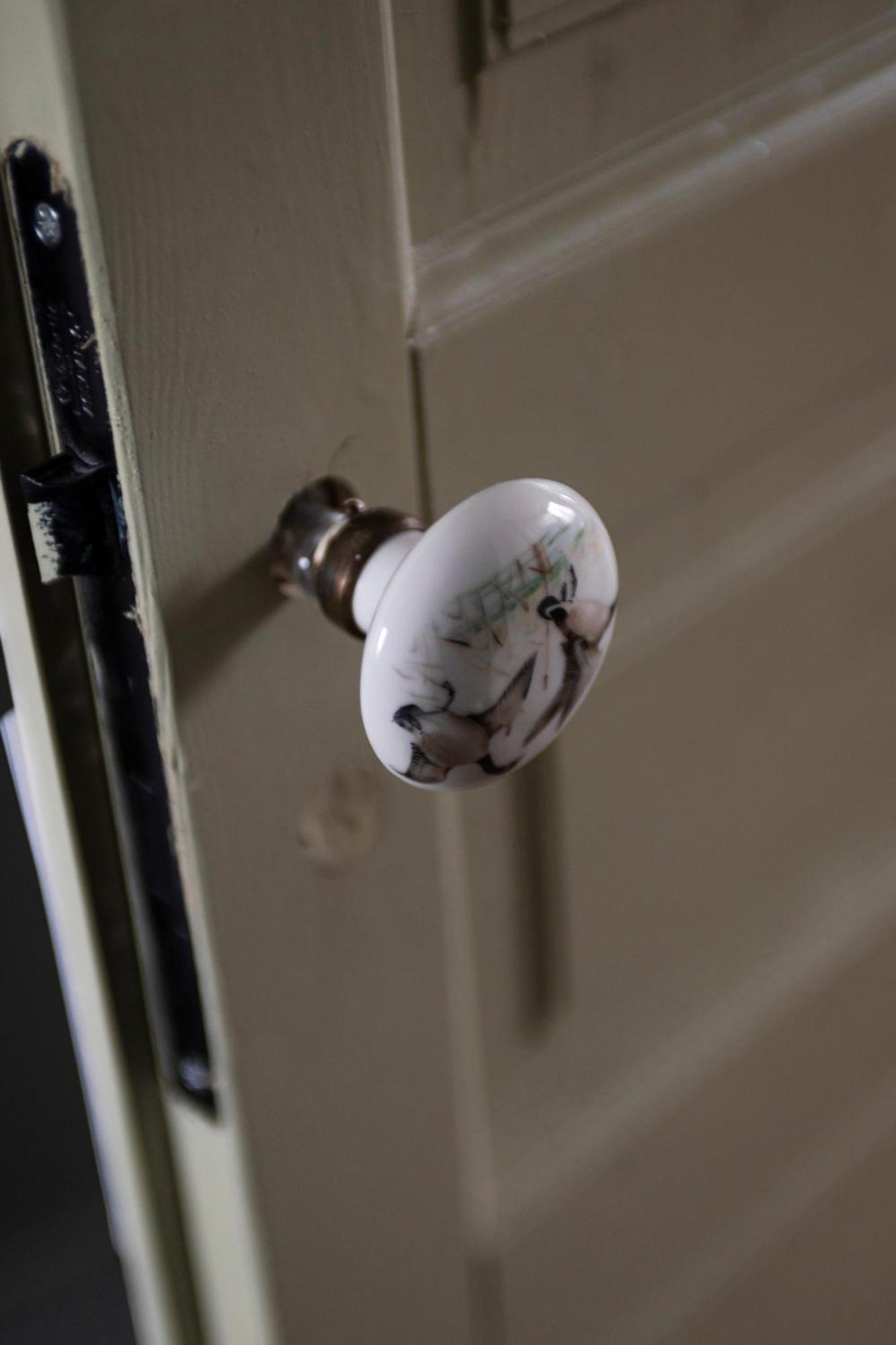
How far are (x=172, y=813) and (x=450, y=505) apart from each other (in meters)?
0.13

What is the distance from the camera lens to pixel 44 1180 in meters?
1.15

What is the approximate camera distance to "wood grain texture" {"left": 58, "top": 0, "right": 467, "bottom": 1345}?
14.2 inches

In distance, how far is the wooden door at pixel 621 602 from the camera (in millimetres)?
387

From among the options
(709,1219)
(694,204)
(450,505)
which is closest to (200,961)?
(450,505)

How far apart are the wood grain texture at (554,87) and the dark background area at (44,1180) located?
0.73 m

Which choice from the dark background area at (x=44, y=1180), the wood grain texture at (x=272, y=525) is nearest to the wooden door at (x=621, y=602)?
the wood grain texture at (x=272, y=525)

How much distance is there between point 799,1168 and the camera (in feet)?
2.72

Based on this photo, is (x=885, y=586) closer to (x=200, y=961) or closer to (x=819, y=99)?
(x=819, y=99)

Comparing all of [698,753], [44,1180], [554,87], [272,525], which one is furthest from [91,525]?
[44,1180]

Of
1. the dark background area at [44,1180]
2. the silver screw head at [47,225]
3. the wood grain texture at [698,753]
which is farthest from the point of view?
the dark background area at [44,1180]

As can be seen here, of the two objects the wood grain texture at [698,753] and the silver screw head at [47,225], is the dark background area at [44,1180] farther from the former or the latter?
the silver screw head at [47,225]

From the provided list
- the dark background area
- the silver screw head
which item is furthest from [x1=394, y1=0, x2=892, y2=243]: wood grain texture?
the dark background area

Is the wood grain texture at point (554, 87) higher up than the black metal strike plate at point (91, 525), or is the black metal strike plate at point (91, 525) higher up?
the wood grain texture at point (554, 87)

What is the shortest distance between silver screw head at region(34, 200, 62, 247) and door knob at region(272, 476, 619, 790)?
0.36ft
